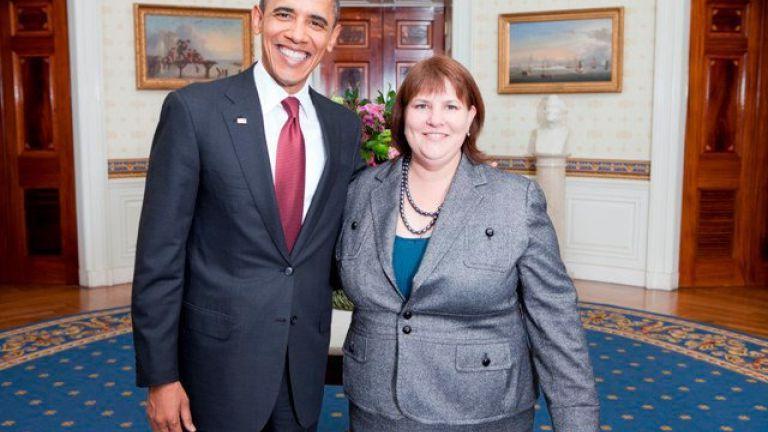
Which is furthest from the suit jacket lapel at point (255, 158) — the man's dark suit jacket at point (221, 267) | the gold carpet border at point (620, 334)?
the gold carpet border at point (620, 334)

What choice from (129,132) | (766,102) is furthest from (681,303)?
(129,132)

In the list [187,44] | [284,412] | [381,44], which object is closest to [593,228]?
[381,44]

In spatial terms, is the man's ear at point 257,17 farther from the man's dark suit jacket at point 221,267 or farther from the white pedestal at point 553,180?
the white pedestal at point 553,180

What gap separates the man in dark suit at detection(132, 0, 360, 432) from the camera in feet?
6.11

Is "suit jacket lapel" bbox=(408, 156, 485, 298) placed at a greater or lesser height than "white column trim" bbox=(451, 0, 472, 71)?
lesser

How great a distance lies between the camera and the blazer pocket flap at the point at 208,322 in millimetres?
1902

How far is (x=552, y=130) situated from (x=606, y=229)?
116 centimetres

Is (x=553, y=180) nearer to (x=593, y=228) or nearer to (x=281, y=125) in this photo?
(x=593, y=228)

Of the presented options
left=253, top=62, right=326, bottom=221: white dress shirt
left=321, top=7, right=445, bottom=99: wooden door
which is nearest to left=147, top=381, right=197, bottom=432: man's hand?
left=253, top=62, right=326, bottom=221: white dress shirt

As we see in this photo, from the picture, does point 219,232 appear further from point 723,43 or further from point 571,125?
point 723,43

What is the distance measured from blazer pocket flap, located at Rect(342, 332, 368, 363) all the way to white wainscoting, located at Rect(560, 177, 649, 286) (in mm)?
5910

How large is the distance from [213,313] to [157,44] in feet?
20.0

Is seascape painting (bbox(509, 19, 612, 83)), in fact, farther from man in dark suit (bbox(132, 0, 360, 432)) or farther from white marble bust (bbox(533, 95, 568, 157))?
man in dark suit (bbox(132, 0, 360, 432))

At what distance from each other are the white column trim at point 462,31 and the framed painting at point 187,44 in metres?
2.11
